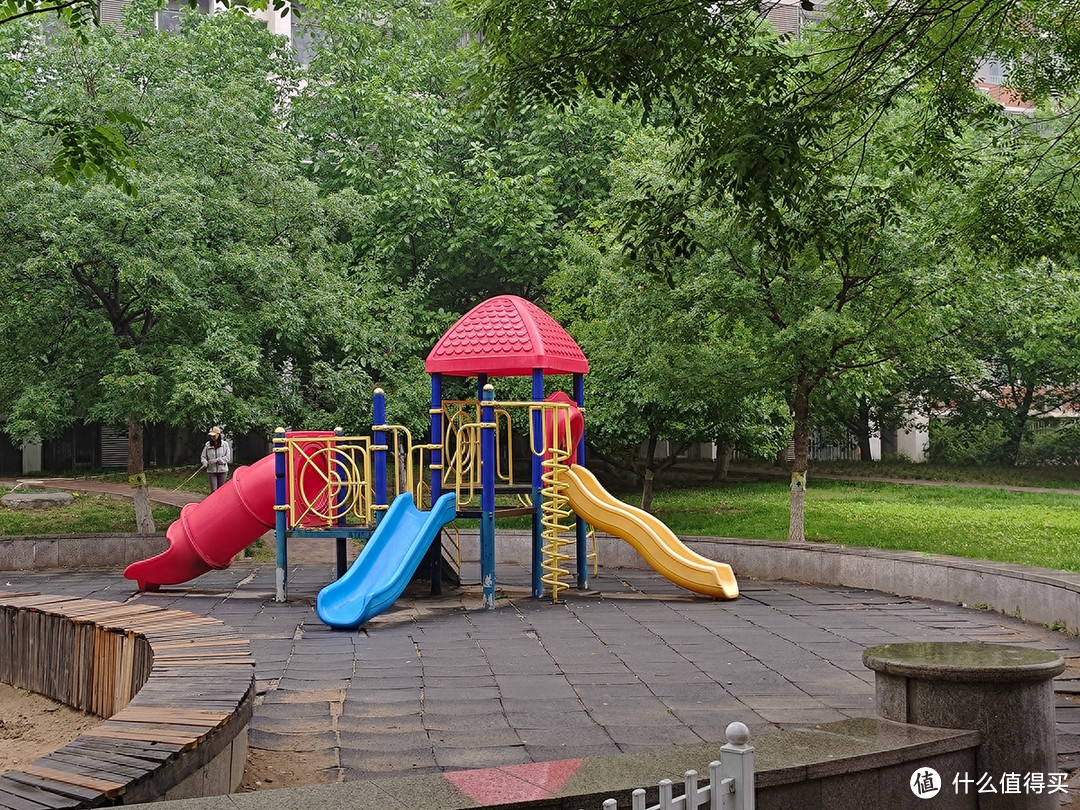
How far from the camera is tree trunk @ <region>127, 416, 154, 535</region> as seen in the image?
17.3 m

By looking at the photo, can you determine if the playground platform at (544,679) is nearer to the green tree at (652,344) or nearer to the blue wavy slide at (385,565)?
the blue wavy slide at (385,565)

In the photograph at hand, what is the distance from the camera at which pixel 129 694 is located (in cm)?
709

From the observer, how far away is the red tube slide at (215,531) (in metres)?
13.2

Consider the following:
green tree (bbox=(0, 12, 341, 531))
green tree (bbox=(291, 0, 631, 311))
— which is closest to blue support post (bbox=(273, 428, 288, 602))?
green tree (bbox=(0, 12, 341, 531))

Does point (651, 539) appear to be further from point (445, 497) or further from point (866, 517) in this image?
point (866, 517)

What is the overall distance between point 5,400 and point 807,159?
1337 cm

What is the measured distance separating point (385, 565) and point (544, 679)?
3962 mm

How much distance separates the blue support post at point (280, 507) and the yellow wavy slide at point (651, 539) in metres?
3.32

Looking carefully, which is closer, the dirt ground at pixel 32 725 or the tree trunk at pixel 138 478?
the dirt ground at pixel 32 725

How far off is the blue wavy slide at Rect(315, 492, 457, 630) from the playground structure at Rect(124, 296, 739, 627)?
25 millimetres

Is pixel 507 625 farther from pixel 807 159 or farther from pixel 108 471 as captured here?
pixel 108 471

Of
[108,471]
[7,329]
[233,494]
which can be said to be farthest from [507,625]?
[108,471]

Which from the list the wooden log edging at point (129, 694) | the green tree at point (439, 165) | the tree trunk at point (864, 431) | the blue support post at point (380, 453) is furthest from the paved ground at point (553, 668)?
the tree trunk at point (864, 431)

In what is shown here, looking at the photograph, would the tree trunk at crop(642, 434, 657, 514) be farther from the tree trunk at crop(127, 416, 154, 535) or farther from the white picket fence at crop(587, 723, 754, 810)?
the white picket fence at crop(587, 723, 754, 810)
